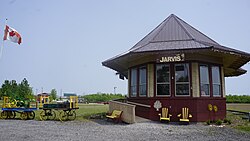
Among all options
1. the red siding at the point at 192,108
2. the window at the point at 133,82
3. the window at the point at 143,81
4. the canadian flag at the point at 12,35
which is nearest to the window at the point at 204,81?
the red siding at the point at 192,108

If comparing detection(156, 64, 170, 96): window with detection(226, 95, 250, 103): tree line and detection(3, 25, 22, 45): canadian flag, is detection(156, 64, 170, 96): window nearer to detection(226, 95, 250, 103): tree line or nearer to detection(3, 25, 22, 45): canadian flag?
detection(3, 25, 22, 45): canadian flag

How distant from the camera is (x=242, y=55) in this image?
12.8 m

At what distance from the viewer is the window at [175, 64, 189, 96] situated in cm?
1309

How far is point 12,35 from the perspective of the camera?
56.4 ft

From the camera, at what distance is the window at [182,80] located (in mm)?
13094

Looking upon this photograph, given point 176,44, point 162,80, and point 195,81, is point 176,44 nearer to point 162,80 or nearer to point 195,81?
point 162,80

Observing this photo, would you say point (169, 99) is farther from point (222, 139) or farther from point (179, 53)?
point (222, 139)

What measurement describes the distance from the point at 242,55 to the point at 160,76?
478 centimetres

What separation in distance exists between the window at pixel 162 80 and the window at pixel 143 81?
101 cm

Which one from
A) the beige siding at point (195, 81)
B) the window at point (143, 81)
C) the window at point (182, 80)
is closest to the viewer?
the beige siding at point (195, 81)

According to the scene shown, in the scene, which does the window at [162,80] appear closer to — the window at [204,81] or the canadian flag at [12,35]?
the window at [204,81]

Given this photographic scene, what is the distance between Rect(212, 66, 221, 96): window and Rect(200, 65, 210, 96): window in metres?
0.65

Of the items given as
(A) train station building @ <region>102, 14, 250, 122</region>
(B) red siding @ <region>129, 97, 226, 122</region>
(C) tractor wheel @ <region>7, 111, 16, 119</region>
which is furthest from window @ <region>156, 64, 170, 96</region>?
(C) tractor wheel @ <region>7, 111, 16, 119</region>

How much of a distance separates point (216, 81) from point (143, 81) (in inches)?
181
